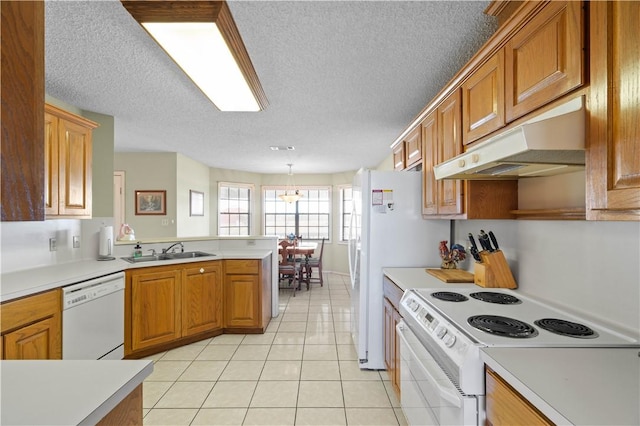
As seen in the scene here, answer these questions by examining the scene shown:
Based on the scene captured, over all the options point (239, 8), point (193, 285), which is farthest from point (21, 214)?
point (193, 285)

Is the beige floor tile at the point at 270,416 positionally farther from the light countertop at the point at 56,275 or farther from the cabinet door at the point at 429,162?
the cabinet door at the point at 429,162

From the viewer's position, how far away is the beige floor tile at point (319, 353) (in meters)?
2.70

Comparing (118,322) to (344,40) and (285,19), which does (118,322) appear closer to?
(285,19)

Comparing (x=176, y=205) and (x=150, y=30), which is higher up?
(x=150, y=30)

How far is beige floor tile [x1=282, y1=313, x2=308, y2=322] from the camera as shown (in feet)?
12.3

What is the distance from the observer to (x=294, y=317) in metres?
3.83

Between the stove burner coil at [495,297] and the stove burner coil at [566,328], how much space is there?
284mm

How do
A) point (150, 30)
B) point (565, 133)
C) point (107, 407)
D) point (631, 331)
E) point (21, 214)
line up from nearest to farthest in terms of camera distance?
point (21, 214) < point (107, 407) < point (565, 133) < point (631, 331) < point (150, 30)

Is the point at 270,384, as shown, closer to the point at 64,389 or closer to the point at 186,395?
the point at 186,395

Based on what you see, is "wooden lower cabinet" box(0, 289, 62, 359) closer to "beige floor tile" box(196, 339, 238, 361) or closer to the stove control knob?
"beige floor tile" box(196, 339, 238, 361)

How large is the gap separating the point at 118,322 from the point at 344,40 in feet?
9.42

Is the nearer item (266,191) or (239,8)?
(239,8)

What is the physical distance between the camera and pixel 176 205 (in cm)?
485

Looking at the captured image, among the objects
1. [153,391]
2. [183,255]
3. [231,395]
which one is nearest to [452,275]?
[231,395]
